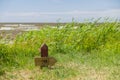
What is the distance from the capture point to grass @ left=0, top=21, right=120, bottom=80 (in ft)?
31.0

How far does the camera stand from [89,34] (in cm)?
1400

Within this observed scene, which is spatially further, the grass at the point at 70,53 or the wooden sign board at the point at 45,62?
the wooden sign board at the point at 45,62

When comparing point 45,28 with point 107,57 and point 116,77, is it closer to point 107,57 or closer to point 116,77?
A: point 107,57

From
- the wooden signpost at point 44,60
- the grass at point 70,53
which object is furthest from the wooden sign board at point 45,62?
the grass at point 70,53

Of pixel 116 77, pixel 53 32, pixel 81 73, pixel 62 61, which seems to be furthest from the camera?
pixel 53 32

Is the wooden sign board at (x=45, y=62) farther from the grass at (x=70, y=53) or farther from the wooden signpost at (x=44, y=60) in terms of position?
the grass at (x=70, y=53)

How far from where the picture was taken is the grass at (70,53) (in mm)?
→ 9438

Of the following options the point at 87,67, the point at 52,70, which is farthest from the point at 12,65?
the point at 87,67

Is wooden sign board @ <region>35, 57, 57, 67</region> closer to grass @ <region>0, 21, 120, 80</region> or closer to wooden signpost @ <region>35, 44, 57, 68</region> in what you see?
wooden signpost @ <region>35, 44, 57, 68</region>

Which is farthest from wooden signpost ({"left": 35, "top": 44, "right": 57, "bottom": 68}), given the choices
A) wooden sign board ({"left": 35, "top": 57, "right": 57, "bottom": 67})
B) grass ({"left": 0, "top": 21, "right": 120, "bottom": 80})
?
grass ({"left": 0, "top": 21, "right": 120, "bottom": 80})

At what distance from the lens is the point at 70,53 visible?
1246cm

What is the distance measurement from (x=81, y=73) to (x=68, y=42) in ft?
14.3

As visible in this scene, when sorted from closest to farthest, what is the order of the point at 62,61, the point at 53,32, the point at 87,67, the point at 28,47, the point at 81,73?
1. the point at 81,73
2. the point at 87,67
3. the point at 62,61
4. the point at 28,47
5. the point at 53,32

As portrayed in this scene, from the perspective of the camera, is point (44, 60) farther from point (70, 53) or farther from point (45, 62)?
point (70, 53)
